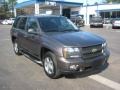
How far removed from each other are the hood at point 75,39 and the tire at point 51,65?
20.7 inches

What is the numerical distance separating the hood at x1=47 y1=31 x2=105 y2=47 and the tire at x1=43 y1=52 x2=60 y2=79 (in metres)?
0.53

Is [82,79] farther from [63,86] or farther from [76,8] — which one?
[76,8]

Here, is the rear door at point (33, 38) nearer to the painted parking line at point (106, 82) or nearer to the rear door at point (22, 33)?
the rear door at point (22, 33)

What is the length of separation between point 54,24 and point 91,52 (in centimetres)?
197

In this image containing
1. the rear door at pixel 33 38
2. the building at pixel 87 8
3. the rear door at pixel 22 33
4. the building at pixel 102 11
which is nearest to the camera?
the rear door at pixel 33 38

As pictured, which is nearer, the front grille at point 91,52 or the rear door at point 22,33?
the front grille at point 91,52

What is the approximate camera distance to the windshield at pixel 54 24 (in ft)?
24.2

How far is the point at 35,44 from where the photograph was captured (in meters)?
7.41

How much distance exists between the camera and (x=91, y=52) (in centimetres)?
623

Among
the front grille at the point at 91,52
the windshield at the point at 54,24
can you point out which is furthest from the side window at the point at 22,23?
the front grille at the point at 91,52

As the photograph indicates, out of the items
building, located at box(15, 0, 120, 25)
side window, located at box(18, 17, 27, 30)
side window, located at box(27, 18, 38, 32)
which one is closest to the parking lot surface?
side window, located at box(27, 18, 38, 32)

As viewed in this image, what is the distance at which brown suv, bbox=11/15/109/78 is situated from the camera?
602 cm

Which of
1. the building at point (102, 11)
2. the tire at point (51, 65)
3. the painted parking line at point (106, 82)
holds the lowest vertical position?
the painted parking line at point (106, 82)

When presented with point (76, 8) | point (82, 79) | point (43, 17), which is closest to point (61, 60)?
point (82, 79)
